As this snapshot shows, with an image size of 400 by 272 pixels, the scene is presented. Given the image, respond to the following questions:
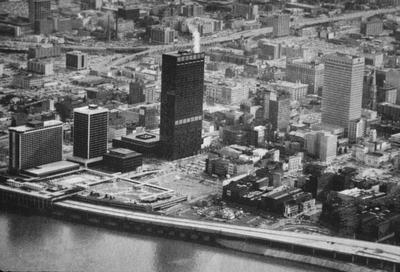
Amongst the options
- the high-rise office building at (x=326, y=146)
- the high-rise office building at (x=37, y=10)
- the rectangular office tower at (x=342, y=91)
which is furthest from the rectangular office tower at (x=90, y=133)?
the high-rise office building at (x=37, y=10)

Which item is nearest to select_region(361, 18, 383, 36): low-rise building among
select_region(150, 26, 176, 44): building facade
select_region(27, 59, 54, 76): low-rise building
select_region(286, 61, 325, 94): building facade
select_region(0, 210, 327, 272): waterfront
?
select_region(286, 61, 325, 94): building facade

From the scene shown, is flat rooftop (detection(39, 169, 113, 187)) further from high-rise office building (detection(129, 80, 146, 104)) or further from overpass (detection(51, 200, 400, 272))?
high-rise office building (detection(129, 80, 146, 104))

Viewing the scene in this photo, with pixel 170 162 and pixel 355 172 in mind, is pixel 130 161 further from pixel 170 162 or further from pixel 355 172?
pixel 355 172

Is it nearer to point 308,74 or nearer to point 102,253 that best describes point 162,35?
point 308,74

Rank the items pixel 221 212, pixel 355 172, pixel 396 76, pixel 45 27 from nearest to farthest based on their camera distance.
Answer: pixel 221 212
pixel 355 172
pixel 396 76
pixel 45 27

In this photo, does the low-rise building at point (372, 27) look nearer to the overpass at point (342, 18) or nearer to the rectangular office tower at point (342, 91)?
the overpass at point (342, 18)

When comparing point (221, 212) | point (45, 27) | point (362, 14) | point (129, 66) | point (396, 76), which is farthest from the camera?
point (362, 14)

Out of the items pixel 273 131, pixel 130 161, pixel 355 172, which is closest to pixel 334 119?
pixel 273 131

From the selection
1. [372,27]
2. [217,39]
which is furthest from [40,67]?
[372,27]
